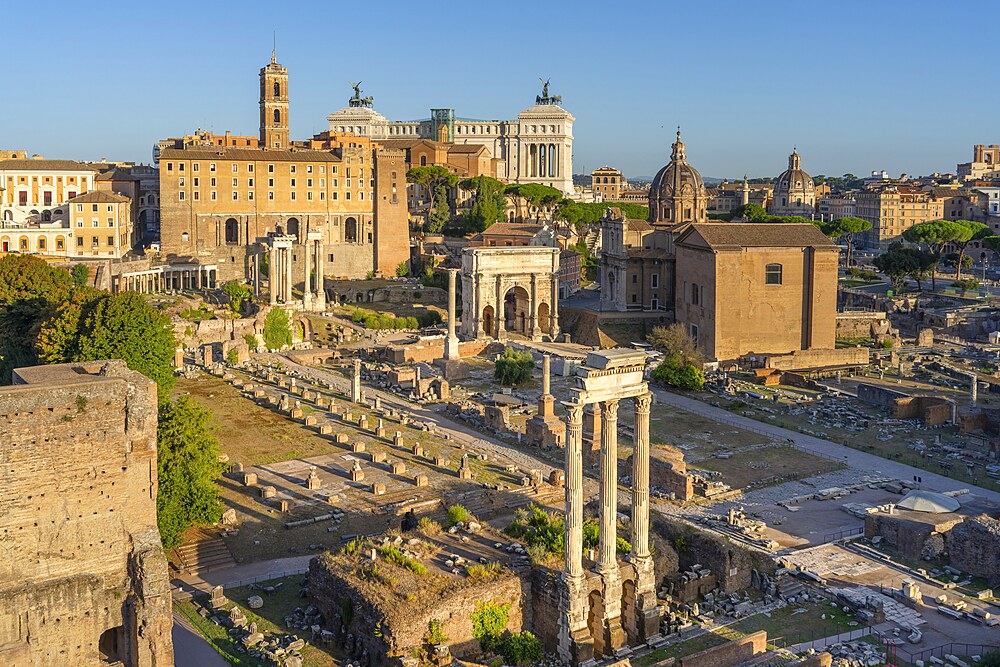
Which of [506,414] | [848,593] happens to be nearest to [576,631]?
[848,593]

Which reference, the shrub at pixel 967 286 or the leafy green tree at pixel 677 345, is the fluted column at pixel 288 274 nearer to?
the leafy green tree at pixel 677 345

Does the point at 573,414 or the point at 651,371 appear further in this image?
the point at 651,371

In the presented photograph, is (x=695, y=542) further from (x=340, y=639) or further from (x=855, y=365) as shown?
(x=855, y=365)

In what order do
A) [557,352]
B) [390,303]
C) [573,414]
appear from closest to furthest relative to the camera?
1. [573,414]
2. [557,352]
3. [390,303]

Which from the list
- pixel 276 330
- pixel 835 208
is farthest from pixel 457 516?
pixel 835 208

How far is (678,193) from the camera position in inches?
2879

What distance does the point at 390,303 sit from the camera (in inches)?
2965

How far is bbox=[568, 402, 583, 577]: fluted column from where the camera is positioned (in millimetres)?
23234

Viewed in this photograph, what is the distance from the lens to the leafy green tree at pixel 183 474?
27938 millimetres

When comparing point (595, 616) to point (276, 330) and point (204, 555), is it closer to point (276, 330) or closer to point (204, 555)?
point (204, 555)

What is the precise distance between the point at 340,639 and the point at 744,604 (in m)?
9.72

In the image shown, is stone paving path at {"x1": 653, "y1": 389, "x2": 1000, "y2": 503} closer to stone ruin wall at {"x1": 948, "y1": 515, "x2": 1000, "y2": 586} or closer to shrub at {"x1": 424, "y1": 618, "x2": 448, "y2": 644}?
stone ruin wall at {"x1": 948, "y1": 515, "x2": 1000, "y2": 586}

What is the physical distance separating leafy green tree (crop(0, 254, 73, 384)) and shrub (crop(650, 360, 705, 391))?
91.9 ft

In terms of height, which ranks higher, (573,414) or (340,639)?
(573,414)
